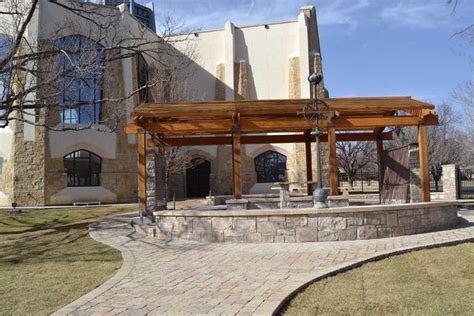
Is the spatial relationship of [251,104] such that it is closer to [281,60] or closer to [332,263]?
[332,263]

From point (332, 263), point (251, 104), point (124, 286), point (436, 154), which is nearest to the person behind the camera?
point (124, 286)

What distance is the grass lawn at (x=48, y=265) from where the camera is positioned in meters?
5.93

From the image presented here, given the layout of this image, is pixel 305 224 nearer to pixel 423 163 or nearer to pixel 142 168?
pixel 423 163

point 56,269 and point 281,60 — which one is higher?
point 281,60

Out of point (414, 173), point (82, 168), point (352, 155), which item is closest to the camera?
point (414, 173)

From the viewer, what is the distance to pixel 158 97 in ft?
87.5

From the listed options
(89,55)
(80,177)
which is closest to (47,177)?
(80,177)

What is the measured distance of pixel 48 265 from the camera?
27.6 feet

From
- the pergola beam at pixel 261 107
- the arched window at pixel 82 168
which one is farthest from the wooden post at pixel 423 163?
the arched window at pixel 82 168

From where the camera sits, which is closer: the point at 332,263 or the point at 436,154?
the point at 332,263

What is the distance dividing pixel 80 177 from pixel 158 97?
707 centimetres

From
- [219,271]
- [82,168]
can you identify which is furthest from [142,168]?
[82,168]

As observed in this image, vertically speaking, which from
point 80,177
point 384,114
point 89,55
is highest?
point 89,55

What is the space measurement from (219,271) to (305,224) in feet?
10.7
